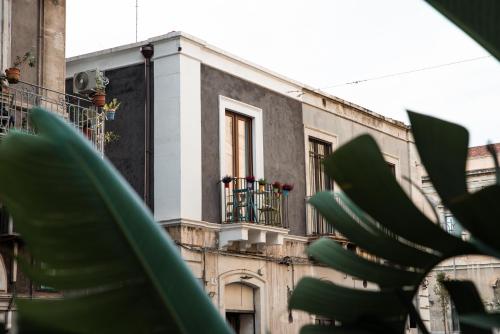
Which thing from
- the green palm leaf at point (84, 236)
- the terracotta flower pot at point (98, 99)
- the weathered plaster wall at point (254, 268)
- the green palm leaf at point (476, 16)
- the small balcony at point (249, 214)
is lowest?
the green palm leaf at point (84, 236)

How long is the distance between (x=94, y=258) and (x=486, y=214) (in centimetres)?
32

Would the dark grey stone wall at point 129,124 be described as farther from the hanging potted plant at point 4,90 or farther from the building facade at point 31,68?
the hanging potted plant at point 4,90

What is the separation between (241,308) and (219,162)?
265 centimetres

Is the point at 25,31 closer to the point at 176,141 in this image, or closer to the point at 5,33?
the point at 5,33

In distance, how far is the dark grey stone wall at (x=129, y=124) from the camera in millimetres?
14719

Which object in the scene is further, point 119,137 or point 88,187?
point 119,137

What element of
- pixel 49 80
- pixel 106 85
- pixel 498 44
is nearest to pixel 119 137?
pixel 106 85

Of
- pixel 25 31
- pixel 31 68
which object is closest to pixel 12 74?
pixel 31 68

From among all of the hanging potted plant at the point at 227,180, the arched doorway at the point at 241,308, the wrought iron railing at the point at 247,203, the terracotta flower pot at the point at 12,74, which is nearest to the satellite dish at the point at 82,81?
the hanging potted plant at the point at 227,180

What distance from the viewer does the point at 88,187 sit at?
0.70 metres

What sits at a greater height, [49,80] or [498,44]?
[49,80]

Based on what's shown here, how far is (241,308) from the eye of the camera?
50.6ft

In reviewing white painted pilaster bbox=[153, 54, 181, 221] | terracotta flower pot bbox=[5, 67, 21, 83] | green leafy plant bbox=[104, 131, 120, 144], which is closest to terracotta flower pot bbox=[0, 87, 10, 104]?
terracotta flower pot bbox=[5, 67, 21, 83]

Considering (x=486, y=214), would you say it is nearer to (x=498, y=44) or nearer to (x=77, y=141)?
(x=498, y=44)
